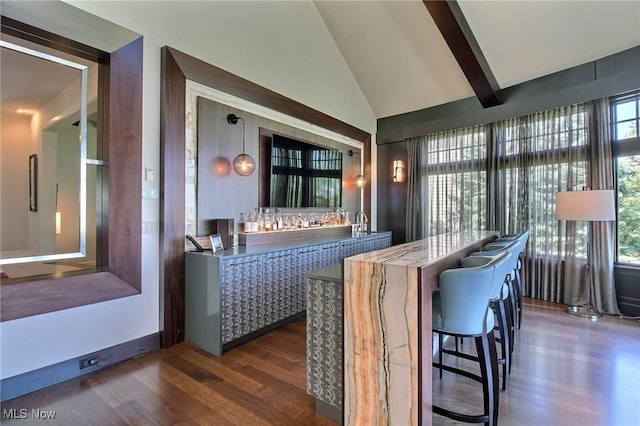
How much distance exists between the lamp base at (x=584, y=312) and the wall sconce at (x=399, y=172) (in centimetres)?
325

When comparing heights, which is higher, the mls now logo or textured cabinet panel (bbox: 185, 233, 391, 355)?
textured cabinet panel (bbox: 185, 233, 391, 355)

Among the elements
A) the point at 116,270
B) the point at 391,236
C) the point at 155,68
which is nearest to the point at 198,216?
the point at 116,270

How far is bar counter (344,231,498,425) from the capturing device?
57.1 inches

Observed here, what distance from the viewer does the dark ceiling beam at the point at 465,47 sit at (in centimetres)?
362

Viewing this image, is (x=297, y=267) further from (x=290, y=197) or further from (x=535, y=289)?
(x=535, y=289)

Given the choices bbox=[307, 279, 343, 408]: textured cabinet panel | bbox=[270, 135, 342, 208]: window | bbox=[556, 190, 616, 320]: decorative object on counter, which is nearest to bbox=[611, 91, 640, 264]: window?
bbox=[556, 190, 616, 320]: decorative object on counter

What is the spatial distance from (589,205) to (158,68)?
15.9 feet

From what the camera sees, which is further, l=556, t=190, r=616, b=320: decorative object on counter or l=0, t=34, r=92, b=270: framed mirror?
l=556, t=190, r=616, b=320: decorative object on counter

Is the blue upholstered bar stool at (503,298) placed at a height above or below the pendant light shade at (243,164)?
below

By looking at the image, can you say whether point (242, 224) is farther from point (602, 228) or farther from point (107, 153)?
point (602, 228)

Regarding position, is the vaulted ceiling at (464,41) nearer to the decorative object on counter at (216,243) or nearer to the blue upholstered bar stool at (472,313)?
the blue upholstered bar stool at (472,313)

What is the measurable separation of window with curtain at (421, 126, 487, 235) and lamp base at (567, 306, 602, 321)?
1.60 metres

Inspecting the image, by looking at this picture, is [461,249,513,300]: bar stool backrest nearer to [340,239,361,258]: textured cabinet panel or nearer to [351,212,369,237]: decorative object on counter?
[340,239,361,258]: textured cabinet panel

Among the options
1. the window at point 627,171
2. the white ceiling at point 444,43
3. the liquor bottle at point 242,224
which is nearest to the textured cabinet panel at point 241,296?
the liquor bottle at point 242,224
